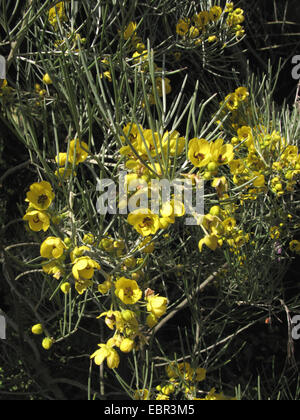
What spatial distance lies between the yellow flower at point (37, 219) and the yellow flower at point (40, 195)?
2cm

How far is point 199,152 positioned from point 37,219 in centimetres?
50

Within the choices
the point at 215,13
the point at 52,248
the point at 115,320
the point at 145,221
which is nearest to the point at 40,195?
the point at 52,248

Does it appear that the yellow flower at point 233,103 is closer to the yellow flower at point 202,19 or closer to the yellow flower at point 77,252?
the yellow flower at point 202,19

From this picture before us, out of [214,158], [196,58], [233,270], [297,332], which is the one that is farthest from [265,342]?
[214,158]

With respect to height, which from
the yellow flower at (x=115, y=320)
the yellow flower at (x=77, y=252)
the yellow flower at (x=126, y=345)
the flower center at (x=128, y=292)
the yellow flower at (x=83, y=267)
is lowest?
the yellow flower at (x=126, y=345)

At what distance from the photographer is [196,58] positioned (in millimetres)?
2869

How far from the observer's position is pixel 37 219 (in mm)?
1116

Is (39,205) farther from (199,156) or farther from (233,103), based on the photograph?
(233,103)

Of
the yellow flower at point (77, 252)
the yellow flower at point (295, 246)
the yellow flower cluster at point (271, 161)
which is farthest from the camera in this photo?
the yellow flower at point (295, 246)

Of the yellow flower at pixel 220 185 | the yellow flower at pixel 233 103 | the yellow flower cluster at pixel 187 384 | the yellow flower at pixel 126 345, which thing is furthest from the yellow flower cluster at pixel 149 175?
the yellow flower at pixel 233 103

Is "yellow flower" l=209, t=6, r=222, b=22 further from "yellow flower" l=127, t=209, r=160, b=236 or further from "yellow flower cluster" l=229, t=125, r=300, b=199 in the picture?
"yellow flower" l=127, t=209, r=160, b=236

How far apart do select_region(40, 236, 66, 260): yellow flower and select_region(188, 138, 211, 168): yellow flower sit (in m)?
0.43

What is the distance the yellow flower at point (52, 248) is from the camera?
Answer: 3.51 feet

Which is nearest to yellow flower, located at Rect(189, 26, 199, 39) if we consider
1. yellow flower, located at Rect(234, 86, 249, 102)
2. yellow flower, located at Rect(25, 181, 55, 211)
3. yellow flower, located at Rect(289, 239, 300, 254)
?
yellow flower, located at Rect(234, 86, 249, 102)
